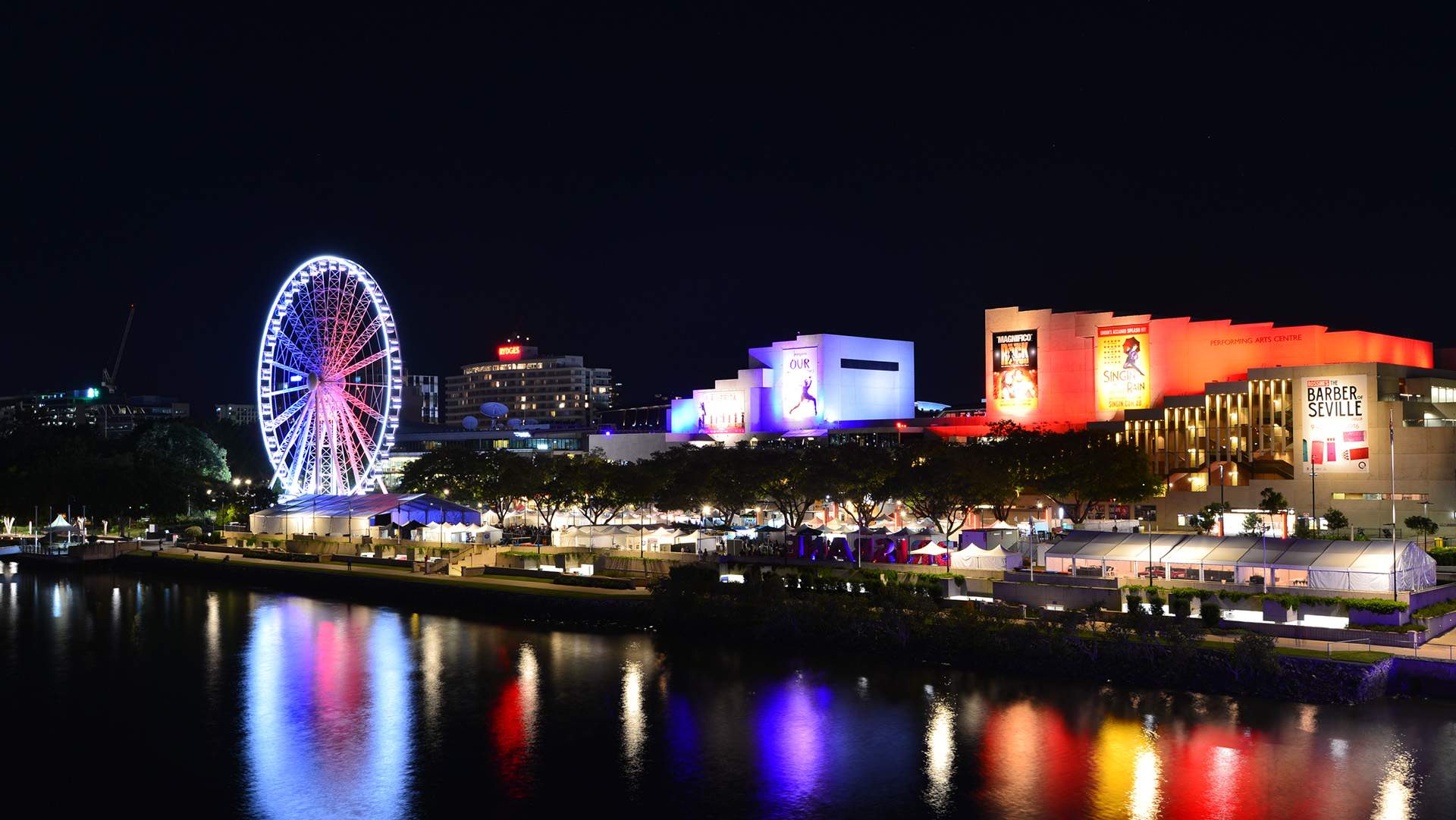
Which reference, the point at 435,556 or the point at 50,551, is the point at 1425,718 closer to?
the point at 435,556

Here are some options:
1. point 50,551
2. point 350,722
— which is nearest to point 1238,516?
point 350,722

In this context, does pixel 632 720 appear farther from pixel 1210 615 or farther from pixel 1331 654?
pixel 1331 654

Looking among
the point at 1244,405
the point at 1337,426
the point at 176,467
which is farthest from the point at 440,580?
the point at 1337,426

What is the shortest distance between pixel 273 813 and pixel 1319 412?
7031 cm

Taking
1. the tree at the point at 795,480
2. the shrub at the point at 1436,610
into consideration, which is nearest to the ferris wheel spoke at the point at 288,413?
Answer: the tree at the point at 795,480

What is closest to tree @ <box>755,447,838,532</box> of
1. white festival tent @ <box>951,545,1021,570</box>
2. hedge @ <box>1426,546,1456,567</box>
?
white festival tent @ <box>951,545,1021,570</box>

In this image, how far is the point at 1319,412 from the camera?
79.2 metres

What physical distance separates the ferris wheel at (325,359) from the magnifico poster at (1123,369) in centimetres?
5636

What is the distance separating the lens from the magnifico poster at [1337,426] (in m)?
76.8

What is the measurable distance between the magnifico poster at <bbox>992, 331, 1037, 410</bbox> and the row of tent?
52188mm

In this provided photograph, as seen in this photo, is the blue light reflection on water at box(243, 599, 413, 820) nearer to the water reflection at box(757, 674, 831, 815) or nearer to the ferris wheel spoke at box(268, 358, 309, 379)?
the water reflection at box(757, 674, 831, 815)

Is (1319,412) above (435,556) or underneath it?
above

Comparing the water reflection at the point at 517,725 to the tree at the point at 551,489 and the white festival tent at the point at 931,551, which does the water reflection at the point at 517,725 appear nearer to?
the white festival tent at the point at 931,551

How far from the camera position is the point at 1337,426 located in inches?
3083
